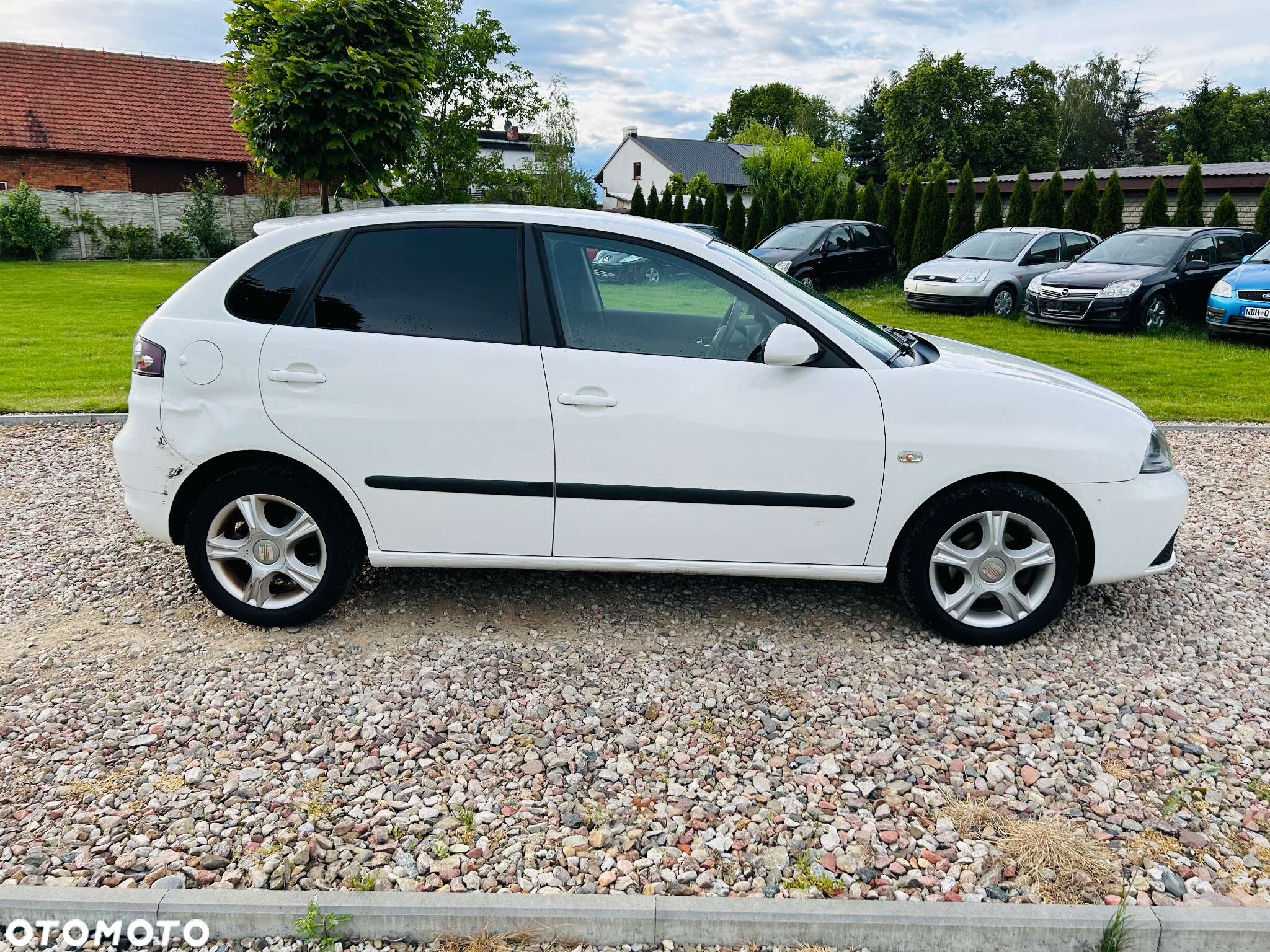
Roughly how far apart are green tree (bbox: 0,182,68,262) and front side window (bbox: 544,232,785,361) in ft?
89.1

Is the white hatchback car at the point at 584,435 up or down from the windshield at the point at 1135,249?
down

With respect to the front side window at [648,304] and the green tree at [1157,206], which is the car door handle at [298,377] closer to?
the front side window at [648,304]

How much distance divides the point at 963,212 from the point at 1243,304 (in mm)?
8103

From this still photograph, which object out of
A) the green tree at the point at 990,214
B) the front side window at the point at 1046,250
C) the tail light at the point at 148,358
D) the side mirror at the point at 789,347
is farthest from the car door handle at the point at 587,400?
the green tree at the point at 990,214

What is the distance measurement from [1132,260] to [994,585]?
12954 mm

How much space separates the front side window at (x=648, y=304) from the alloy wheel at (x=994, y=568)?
1176mm

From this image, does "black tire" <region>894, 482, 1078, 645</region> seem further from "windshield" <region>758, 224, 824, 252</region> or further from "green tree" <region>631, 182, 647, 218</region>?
"green tree" <region>631, 182, 647, 218</region>

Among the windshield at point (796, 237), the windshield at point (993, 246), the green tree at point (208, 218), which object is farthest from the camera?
the green tree at point (208, 218)

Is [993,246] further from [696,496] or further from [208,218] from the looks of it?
[208,218]

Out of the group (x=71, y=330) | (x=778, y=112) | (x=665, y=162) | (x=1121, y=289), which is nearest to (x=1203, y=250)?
(x=1121, y=289)

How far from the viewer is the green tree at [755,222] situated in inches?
1005

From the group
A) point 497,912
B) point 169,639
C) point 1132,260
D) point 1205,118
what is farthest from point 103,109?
point 1205,118

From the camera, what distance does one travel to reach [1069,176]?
33.1 metres

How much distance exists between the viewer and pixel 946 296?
15.9 metres
